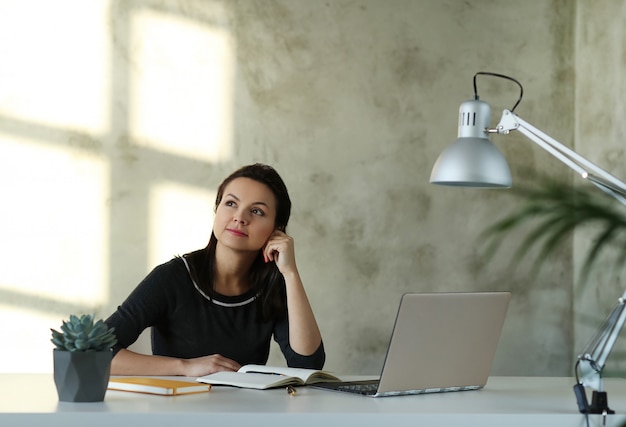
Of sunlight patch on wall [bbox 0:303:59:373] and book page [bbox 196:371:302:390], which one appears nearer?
book page [bbox 196:371:302:390]

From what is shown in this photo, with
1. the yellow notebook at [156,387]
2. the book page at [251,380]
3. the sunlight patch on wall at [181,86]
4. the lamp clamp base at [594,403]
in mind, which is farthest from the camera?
the sunlight patch on wall at [181,86]

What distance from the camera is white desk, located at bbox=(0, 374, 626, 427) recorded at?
4.88 ft

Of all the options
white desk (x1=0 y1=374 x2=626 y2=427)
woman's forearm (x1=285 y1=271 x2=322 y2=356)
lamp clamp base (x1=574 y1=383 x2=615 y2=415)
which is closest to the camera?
white desk (x1=0 y1=374 x2=626 y2=427)

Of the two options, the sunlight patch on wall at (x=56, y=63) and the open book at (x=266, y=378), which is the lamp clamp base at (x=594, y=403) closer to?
the open book at (x=266, y=378)

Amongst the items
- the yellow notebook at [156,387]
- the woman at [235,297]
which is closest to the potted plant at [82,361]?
the yellow notebook at [156,387]

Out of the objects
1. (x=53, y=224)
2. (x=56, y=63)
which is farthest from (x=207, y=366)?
(x=56, y=63)

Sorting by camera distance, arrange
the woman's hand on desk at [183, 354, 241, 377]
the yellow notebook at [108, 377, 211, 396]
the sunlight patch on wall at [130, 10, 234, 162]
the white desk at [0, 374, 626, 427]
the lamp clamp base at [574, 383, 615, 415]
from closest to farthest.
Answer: the white desk at [0, 374, 626, 427] → the lamp clamp base at [574, 383, 615, 415] → the yellow notebook at [108, 377, 211, 396] → the woman's hand on desk at [183, 354, 241, 377] → the sunlight patch on wall at [130, 10, 234, 162]

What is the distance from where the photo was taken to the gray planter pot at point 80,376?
5.30 feet

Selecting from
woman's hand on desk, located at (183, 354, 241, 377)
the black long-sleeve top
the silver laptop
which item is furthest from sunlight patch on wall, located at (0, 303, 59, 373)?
the silver laptop

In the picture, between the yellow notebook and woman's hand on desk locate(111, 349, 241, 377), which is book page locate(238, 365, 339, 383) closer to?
woman's hand on desk locate(111, 349, 241, 377)

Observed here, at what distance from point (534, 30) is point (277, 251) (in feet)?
6.65

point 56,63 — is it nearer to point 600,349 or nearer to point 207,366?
point 207,366

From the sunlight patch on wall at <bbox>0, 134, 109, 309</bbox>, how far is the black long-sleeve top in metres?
1.15

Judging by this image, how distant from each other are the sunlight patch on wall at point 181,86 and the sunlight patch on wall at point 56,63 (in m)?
0.16
